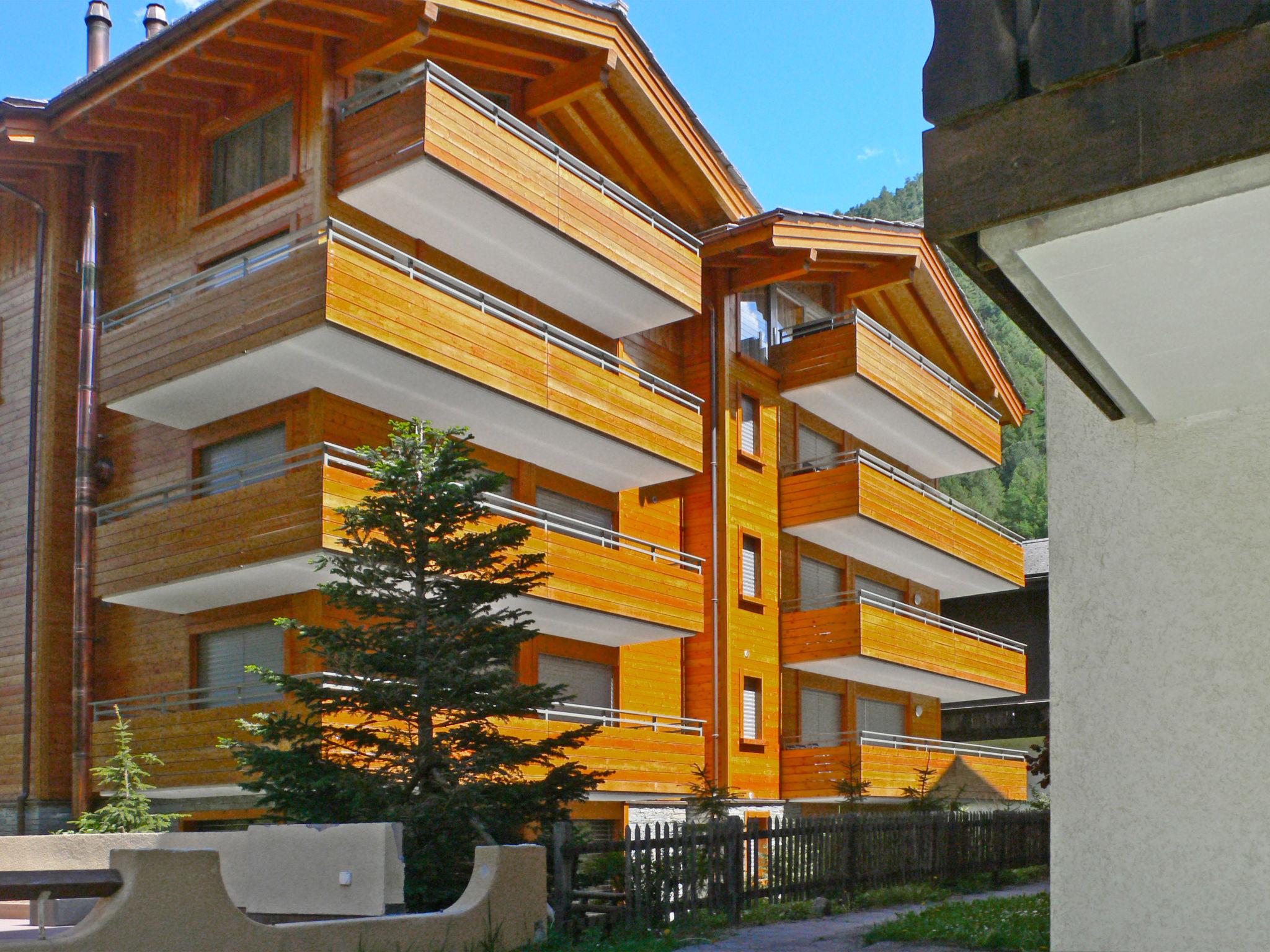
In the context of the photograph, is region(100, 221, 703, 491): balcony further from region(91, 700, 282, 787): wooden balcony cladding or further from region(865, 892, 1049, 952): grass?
region(865, 892, 1049, 952): grass

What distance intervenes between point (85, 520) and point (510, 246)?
7951 millimetres

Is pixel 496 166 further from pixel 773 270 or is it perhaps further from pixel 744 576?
pixel 744 576

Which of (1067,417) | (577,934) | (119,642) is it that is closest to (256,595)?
(119,642)

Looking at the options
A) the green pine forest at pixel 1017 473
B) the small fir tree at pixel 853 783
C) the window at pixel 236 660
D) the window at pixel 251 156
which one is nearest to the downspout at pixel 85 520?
the window at pixel 236 660

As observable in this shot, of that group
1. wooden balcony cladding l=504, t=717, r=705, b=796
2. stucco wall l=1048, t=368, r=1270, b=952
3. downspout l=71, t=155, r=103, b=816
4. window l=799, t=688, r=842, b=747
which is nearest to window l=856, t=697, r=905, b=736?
window l=799, t=688, r=842, b=747

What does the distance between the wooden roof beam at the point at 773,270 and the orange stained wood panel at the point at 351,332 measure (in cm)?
647

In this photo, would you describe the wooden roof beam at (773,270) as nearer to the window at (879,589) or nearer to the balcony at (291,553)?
the balcony at (291,553)

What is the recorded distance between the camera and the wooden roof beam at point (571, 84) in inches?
948

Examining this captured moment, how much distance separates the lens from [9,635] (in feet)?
71.3

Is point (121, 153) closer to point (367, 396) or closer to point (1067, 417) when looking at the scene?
point (367, 396)

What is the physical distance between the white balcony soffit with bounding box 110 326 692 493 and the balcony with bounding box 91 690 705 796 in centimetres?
427

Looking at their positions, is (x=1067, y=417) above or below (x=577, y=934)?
above

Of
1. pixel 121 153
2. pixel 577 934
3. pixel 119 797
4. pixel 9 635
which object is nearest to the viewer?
pixel 577 934

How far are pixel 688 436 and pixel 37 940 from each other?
699 inches
